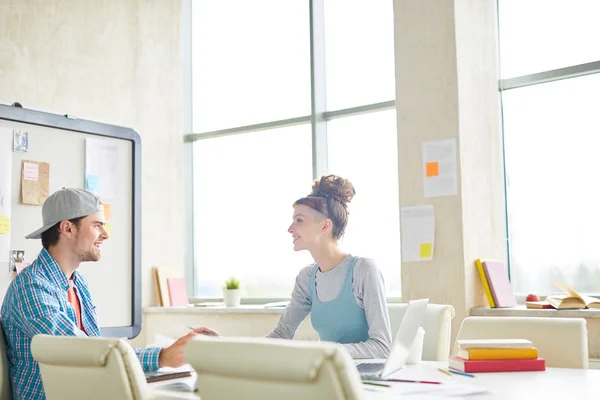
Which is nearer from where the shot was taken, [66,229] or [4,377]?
[4,377]

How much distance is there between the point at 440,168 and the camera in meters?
3.73

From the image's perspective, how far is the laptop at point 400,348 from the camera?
1946 millimetres

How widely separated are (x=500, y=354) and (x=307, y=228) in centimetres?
97

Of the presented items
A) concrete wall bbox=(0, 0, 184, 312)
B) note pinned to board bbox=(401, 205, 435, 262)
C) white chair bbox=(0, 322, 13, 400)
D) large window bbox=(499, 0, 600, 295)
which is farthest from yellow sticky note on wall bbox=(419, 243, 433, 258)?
white chair bbox=(0, 322, 13, 400)

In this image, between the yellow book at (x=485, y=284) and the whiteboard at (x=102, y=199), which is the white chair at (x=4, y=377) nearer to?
the whiteboard at (x=102, y=199)

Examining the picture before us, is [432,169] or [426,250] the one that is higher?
[432,169]

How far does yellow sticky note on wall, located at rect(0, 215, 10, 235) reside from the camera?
348cm

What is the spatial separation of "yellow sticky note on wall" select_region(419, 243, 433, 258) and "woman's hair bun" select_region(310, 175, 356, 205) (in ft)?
3.36

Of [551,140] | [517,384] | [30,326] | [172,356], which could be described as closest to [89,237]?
[30,326]

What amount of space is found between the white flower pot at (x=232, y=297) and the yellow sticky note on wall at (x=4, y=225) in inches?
60.1

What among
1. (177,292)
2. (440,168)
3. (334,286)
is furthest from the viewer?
(177,292)

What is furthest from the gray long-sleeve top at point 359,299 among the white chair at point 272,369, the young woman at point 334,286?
the white chair at point 272,369

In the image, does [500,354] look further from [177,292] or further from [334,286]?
[177,292]

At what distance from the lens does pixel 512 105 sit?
400 cm
